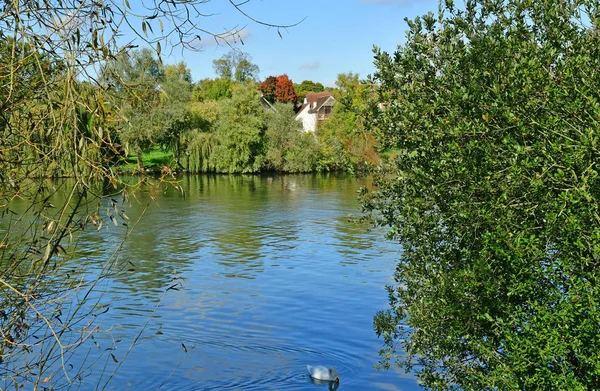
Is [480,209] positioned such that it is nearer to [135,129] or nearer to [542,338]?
[542,338]

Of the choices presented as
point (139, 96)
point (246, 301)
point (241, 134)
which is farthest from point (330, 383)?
point (241, 134)

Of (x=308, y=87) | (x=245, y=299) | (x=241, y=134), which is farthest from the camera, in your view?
(x=308, y=87)

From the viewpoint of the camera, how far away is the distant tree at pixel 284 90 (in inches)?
3905

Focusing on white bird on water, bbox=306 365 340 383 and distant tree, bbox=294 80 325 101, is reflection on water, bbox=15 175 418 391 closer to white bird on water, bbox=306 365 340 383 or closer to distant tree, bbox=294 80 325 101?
white bird on water, bbox=306 365 340 383

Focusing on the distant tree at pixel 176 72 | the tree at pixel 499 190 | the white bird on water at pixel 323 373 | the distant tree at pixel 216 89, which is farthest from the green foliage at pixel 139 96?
the distant tree at pixel 216 89

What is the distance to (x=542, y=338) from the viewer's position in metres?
6.22

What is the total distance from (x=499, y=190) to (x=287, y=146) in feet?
181

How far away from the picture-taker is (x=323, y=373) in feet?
40.9

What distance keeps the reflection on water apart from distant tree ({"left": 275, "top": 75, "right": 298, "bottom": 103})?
220ft

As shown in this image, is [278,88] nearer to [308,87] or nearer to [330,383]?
[308,87]

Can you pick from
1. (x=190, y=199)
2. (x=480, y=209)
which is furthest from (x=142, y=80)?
(x=190, y=199)

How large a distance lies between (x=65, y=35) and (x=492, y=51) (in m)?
4.93

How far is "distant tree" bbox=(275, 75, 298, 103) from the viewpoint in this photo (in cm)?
9919

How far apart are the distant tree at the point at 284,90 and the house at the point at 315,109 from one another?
4278 millimetres
